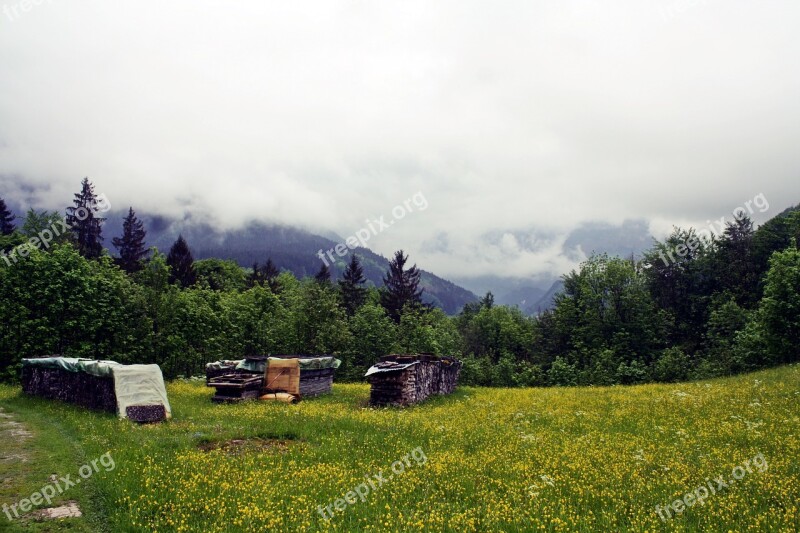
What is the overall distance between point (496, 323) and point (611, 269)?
25575 mm

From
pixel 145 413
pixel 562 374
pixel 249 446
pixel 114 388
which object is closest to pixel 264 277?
pixel 562 374

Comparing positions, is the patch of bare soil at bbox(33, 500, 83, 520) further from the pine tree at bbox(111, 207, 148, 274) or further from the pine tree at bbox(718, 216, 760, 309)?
the pine tree at bbox(111, 207, 148, 274)

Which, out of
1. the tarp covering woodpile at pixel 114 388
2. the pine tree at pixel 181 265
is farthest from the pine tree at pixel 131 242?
the tarp covering woodpile at pixel 114 388

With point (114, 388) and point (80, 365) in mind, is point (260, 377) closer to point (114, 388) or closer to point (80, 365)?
point (80, 365)

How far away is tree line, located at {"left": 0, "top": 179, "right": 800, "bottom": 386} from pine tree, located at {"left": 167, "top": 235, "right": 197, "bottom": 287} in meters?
0.27

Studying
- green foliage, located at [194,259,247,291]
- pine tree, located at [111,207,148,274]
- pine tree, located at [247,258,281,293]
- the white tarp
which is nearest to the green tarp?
the white tarp

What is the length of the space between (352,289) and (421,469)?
75672 millimetres

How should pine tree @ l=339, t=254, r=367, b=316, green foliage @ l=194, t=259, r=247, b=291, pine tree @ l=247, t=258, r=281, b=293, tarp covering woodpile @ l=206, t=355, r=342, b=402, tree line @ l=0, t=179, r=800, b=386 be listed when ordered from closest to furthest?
tarp covering woodpile @ l=206, t=355, r=342, b=402 → tree line @ l=0, t=179, r=800, b=386 → pine tree @ l=339, t=254, r=367, b=316 → pine tree @ l=247, t=258, r=281, b=293 → green foliage @ l=194, t=259, r=247, b=291

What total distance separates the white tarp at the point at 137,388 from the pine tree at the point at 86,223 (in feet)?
249

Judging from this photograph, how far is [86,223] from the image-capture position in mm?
86688

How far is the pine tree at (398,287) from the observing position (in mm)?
84438

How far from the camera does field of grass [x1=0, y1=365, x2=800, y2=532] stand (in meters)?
9.08

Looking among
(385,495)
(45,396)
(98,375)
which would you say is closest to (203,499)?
(385,495)

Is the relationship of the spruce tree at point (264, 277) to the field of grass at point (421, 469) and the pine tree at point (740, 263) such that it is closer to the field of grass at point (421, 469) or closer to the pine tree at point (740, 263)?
the field of grass at point (421, 469)
